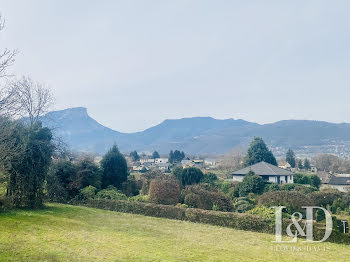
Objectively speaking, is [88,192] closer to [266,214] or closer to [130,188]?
[130,188]

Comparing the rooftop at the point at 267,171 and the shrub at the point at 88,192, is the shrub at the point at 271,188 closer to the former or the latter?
the rooftop at the point at 267,171

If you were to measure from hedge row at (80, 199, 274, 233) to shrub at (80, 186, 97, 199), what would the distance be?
0.94 metres

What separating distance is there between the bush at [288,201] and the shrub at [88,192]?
39.1 ft

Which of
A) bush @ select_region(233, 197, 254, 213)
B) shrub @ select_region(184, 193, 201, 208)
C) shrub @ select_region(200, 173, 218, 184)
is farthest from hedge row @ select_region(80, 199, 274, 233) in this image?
shrub @ select_region(200, 173, 218, 184)

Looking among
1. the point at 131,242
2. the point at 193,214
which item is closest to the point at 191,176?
the point at 193,214

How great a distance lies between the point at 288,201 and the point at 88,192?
13.7 metres

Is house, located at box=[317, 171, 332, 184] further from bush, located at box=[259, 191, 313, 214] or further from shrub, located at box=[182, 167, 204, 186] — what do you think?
bush, located at box=[259, 191, 313, 214]

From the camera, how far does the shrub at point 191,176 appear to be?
27281 millimetres

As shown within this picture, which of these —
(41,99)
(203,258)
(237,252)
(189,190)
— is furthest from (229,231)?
(41,99)

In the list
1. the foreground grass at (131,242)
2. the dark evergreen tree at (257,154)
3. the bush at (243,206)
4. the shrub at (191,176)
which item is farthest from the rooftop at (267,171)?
the foreground grass at (131,242)

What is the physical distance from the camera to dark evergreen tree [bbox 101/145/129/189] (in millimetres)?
26266

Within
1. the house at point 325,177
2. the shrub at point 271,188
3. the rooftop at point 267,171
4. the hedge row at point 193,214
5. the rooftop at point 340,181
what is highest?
the rooftop at point 267,171

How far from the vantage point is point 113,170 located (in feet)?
87.1

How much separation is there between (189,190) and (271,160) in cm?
2772
